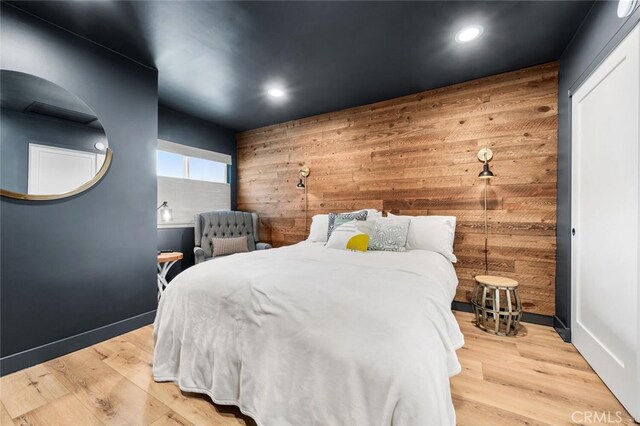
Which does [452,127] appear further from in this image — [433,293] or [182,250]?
[182,250]

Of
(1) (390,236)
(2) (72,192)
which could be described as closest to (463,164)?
(1) (390,236)

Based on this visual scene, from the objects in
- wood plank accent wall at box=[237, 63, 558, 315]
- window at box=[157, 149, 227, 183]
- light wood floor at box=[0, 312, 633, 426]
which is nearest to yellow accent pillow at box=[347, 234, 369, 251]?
wood plank accent wall at box=[237, 63, 558, 315]

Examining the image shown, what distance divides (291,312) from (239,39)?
223 cm

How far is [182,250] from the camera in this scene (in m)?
3.91

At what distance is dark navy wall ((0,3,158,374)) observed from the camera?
189cm

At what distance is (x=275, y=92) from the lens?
325cm

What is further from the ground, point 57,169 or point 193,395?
point 57,169

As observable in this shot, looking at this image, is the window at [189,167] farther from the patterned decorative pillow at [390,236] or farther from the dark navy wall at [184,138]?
the patterned decorative pillow at [390,236]

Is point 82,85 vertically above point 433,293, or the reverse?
point 82,85

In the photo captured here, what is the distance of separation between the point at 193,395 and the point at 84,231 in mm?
1640

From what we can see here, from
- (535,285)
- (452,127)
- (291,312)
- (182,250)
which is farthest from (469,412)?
(182,250)

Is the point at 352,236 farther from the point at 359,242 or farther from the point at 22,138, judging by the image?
the point at 22,138

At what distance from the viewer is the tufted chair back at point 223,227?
377 cm

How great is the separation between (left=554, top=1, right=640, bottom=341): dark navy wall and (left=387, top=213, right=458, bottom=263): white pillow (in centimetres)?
88
